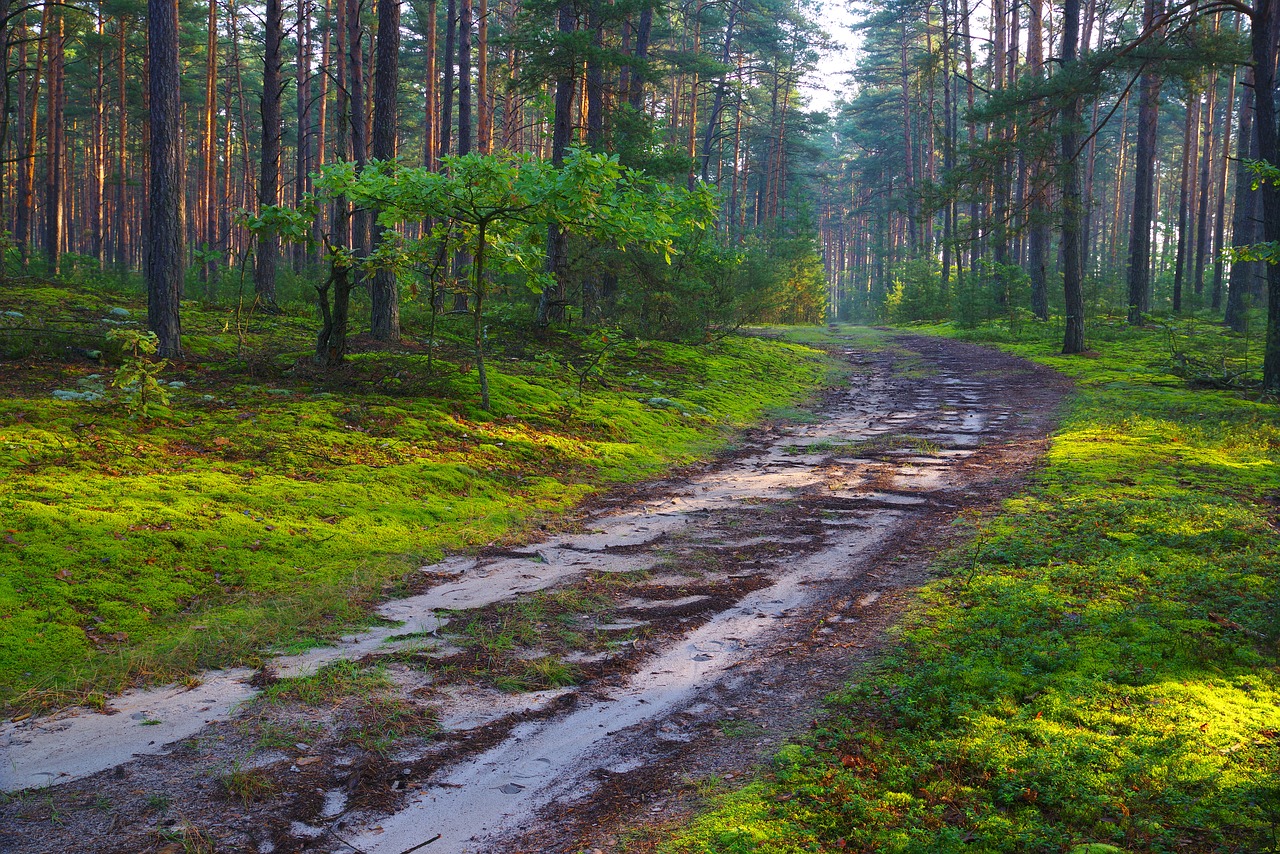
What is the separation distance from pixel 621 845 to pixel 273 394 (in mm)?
7554

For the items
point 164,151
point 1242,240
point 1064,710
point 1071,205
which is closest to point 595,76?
point 164,151

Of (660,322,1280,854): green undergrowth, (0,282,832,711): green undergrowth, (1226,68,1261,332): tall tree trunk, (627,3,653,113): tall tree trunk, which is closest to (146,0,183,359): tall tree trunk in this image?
(0,282,832,711): green undergrowth

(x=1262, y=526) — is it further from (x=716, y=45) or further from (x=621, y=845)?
(x=716, y=45)

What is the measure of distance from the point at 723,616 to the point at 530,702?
151 centimetres

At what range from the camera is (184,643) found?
13.9 ft

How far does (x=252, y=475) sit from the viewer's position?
21.6 feet

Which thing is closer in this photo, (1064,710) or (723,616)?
(1064,710)

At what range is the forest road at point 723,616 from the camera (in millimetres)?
2947

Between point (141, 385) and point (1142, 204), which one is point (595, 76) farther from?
point (1142, 204)

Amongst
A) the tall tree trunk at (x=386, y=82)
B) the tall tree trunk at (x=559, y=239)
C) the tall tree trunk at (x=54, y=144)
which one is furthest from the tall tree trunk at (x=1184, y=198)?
the tall tree trunk at (x=54, y=144)

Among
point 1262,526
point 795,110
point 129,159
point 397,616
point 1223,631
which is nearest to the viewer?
point 1223,631

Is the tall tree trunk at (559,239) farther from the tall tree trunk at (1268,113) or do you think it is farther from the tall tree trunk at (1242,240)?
the tall tree trunk at (1242,240)

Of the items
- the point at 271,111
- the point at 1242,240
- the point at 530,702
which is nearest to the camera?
the point at 530,702

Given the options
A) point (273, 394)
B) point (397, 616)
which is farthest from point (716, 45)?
point (397, 616)
